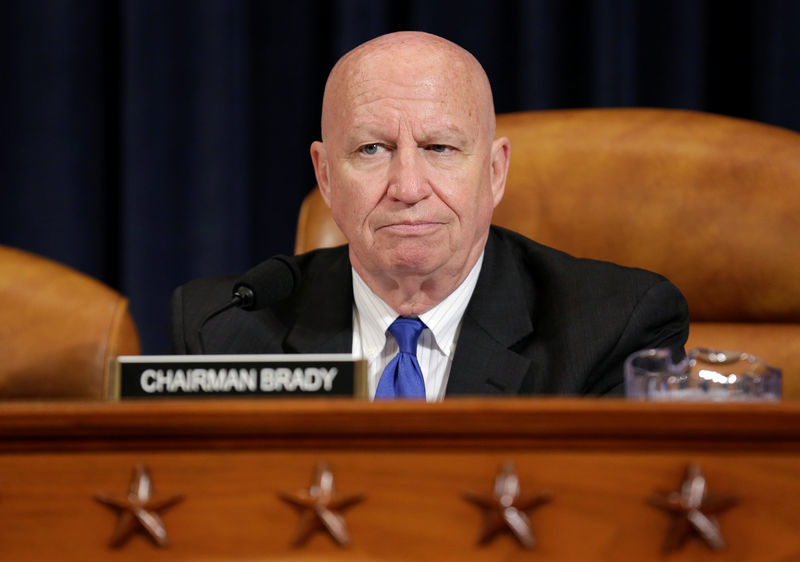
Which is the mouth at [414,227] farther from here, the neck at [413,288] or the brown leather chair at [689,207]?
the brown leather chair at [689,207]

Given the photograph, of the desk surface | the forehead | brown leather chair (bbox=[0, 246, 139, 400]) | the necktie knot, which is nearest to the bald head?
the forehead

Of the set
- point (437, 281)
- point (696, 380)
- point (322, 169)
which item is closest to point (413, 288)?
point (437, 281)

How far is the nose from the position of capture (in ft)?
4.40

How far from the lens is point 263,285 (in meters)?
1.17

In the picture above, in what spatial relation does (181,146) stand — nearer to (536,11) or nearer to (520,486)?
(536,11)

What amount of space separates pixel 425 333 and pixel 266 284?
33cm

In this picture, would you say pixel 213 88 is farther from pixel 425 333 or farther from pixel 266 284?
pixel 266 284

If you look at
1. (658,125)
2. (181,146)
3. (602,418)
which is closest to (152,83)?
(181,146)

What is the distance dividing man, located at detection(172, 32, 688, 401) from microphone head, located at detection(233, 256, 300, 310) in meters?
0.19

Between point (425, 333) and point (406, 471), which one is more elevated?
point (406, 471)

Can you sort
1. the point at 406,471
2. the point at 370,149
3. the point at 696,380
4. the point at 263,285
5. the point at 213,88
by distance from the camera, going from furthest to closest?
the point at 213,88 → the point at 370,149 → the point at 263,285 → the point at 696,380 → the point at 406,471

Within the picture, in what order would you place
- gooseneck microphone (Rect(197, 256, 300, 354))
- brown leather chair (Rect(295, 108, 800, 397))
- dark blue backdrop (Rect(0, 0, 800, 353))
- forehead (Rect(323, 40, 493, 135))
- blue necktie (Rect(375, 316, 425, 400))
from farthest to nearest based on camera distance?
dark blue backdrop (Rect(0, 0, 800, 353)), brown leather chair (Rect(295, 108, 800, 397)), forehead (Rect(323, 40, 493, 135)), blue necktie (Rect(375, 316, 425, 400)), gooseneck microphone (Rect(197, 256, 300, 354))

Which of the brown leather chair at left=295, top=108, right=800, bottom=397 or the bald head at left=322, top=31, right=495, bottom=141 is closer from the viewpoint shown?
the bald head at left=322, top=31, right=495, bottom=141

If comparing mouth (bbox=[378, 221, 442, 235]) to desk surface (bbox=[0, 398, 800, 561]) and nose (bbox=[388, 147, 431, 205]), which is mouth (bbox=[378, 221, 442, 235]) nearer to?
nose (bbox=[388, 147, 431, 205])
